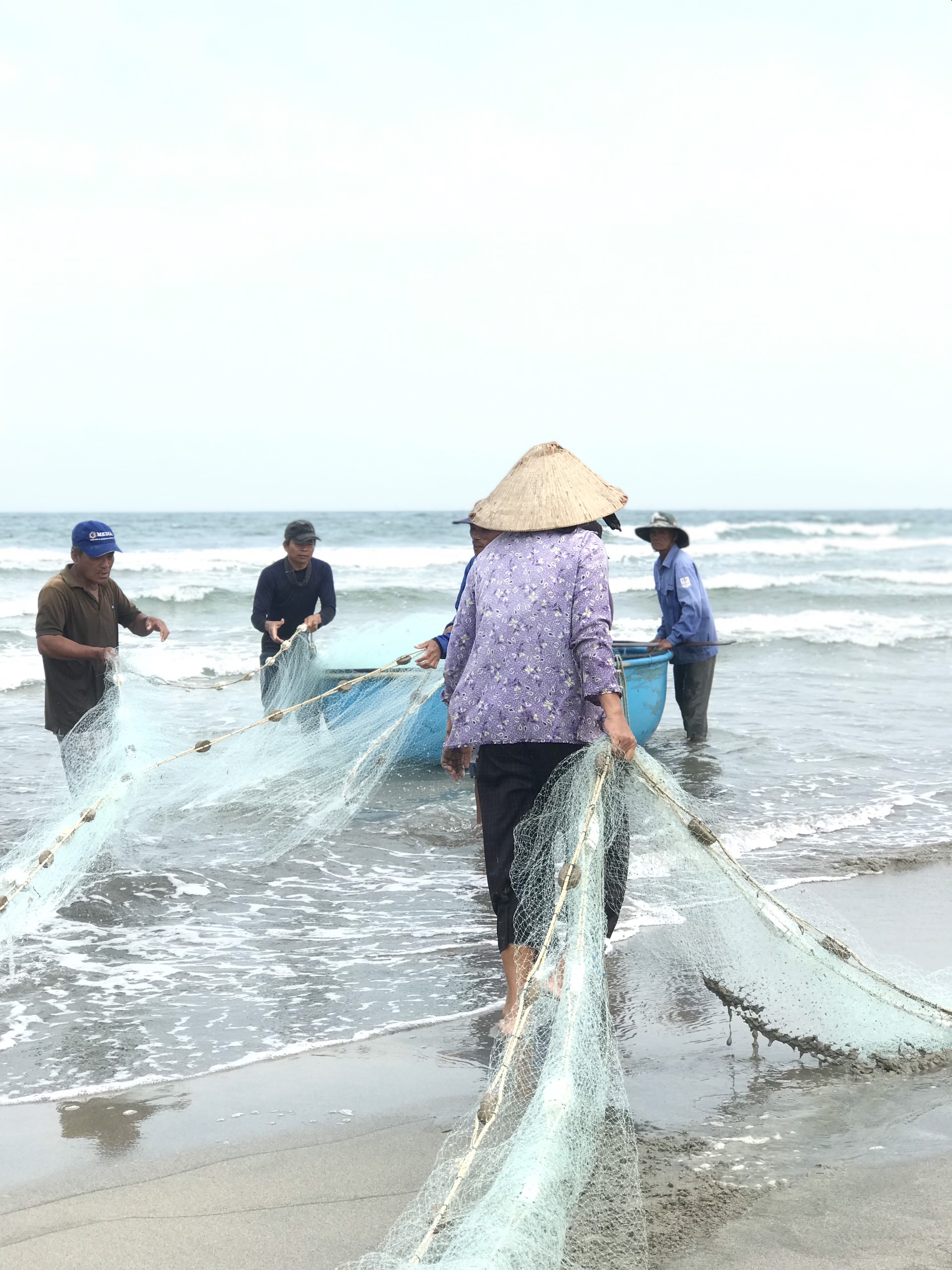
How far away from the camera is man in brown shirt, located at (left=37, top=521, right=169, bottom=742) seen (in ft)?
16.3

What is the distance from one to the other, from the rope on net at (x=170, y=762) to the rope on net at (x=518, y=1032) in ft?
5.29

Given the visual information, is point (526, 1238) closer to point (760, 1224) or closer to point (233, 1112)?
point (760, 1224)

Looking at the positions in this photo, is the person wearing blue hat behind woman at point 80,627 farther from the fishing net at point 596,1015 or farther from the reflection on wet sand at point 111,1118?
the fishing net at point 596,1015

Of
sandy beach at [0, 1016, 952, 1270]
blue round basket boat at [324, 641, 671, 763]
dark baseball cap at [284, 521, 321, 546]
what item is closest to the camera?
sandy beach at [0, 1016, 952, 1270]

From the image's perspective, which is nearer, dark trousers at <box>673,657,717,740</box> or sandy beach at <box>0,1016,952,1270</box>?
sandy beach at <box>0,1016,952,1270</box>

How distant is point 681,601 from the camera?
788cm

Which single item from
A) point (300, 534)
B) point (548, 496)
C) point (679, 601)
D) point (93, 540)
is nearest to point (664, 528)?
point (679, 601)

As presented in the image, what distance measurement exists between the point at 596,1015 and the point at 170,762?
2.95 meters

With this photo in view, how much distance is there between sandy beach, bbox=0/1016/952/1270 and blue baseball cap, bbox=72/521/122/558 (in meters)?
2.40

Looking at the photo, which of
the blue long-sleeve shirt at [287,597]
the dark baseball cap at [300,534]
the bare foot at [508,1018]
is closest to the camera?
the bare foot at [508,1018]

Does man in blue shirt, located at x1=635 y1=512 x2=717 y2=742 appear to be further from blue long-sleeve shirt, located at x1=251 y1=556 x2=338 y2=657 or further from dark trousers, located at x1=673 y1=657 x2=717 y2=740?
blue long-sleeve shirt, located at x1=251 y1=556 x2=338 y2=657

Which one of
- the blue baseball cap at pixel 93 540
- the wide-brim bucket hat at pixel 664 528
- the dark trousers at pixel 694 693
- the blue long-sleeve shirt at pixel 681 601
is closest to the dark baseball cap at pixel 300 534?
the blue baseball cap at pixel 93 540

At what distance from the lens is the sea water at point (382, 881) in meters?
3.64

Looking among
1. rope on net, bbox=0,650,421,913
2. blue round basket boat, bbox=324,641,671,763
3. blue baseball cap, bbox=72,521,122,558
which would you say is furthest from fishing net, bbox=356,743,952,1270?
blue round basket boat, bbox=324,641,671,763
